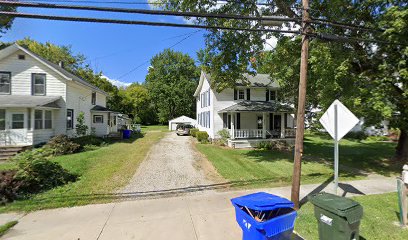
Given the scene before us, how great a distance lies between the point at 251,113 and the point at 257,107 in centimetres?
170

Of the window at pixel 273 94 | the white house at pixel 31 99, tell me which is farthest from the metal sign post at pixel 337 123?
the window at pixel 273 94

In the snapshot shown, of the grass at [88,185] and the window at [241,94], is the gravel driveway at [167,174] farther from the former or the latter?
the window at [241,94]

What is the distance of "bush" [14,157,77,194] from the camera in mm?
7465

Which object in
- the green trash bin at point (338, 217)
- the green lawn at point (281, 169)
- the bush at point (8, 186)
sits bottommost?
the green lawn at point (281, 169)

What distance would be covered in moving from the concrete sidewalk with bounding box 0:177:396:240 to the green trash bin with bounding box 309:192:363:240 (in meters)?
1.74

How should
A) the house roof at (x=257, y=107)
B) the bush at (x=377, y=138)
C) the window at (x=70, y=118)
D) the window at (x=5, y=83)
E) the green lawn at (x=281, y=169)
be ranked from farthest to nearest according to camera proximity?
the bush at (x=377, y=138), the house roof at (x=257, y=107), the window at (x=70, y=118), the window at (x=5, y=83), the green lawn at (x=281, y=169)

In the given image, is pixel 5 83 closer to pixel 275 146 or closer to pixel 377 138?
pixel 275 146

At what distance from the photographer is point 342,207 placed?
3643 mm

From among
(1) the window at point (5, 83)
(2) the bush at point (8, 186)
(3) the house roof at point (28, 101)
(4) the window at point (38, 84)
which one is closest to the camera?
(2) the bush at point (8, 186)

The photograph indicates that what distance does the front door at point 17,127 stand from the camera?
50.0ft

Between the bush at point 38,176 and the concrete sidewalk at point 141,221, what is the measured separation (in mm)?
2136

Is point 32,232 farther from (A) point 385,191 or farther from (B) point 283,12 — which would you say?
(B) point 283,12

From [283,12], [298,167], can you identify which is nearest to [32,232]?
[298,167]

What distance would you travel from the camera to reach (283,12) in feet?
40.0
